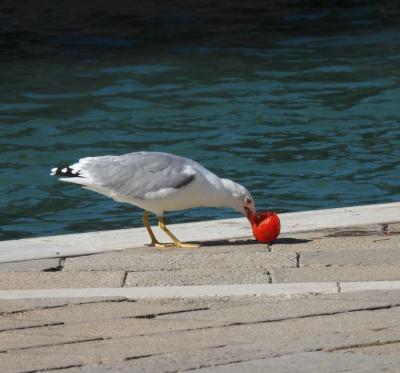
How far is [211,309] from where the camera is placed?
5.40m

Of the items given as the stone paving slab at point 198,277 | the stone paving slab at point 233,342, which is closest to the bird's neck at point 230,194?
the stone paving slab at point 198,277

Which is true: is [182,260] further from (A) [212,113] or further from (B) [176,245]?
(A) [212,113]

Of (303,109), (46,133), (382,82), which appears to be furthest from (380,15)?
(46,133)

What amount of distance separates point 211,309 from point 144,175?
2.08 metres

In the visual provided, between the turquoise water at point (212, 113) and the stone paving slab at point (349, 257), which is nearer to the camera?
the stone paving slab at point (349, 257)

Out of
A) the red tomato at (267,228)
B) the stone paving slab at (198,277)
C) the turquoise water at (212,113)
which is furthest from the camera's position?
the turquoise water at (212,113)

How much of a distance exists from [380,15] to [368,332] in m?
14.7

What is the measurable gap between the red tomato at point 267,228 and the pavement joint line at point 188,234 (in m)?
0.32

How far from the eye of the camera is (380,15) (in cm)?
1909

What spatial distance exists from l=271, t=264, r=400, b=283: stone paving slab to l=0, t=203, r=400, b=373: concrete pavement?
0.01m

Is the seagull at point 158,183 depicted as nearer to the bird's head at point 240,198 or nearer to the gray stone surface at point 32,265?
the bird's head at point 240,198

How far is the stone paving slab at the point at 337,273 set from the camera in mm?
5965

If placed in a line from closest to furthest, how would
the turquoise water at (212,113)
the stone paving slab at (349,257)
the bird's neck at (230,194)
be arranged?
the stone paving slab at (349,257) < the bird's neck at (230,194) < the turquoise water at (212,113)

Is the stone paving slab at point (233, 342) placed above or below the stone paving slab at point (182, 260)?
above
